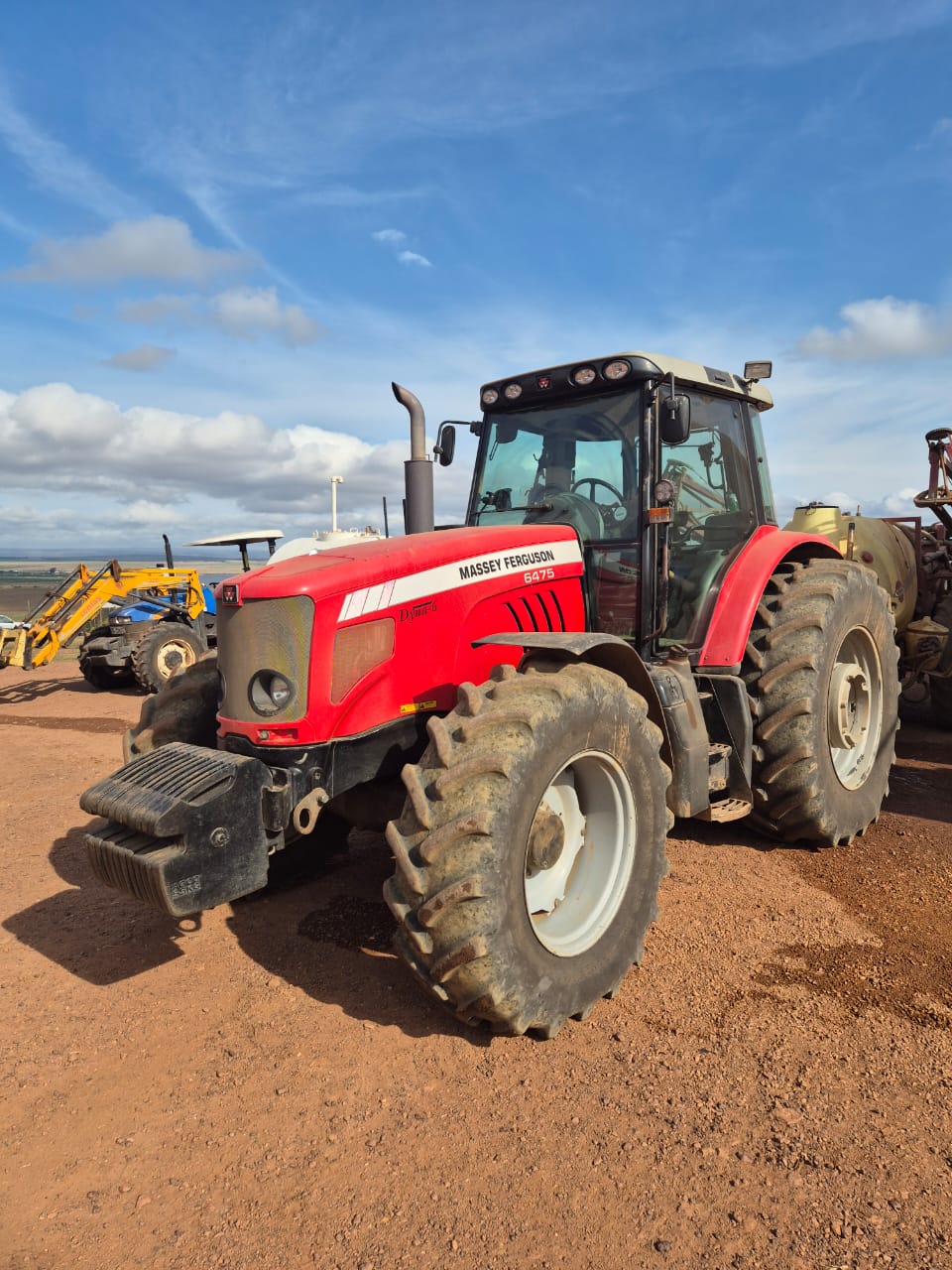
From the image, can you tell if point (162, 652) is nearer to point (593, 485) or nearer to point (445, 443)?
point (445, 443)

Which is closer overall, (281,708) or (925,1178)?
(925,1178)

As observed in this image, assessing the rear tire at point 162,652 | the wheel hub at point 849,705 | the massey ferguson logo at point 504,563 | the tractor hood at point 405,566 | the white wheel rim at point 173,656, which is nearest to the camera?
the tractor hood at point 405,566

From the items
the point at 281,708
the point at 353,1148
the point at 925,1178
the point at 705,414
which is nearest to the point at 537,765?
the point at 281,708

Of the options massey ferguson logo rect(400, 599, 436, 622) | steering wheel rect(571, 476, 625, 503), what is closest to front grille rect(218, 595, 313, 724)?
massey ferguson logo rect(400, 599, 436, 622)

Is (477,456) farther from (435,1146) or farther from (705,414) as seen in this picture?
(435,1146)

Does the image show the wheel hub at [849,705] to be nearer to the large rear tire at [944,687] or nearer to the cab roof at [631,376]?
the cab roof at [631,376]

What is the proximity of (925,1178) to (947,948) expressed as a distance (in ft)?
5.18

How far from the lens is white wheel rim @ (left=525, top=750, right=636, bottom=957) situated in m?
3.24

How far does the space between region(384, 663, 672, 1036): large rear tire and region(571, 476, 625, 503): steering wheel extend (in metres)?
1.43

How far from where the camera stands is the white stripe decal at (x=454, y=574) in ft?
10.6

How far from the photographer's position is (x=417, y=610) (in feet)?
11.1

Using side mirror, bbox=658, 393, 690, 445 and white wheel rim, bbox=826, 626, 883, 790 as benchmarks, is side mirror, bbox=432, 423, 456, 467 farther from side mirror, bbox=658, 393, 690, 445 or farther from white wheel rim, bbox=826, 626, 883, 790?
white wheel rim, bbox=826, 626, 883, 790

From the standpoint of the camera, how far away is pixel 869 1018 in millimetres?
3123

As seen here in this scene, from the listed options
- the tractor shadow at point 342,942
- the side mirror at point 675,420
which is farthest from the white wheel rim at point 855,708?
the tractor shadow at point 342,942
